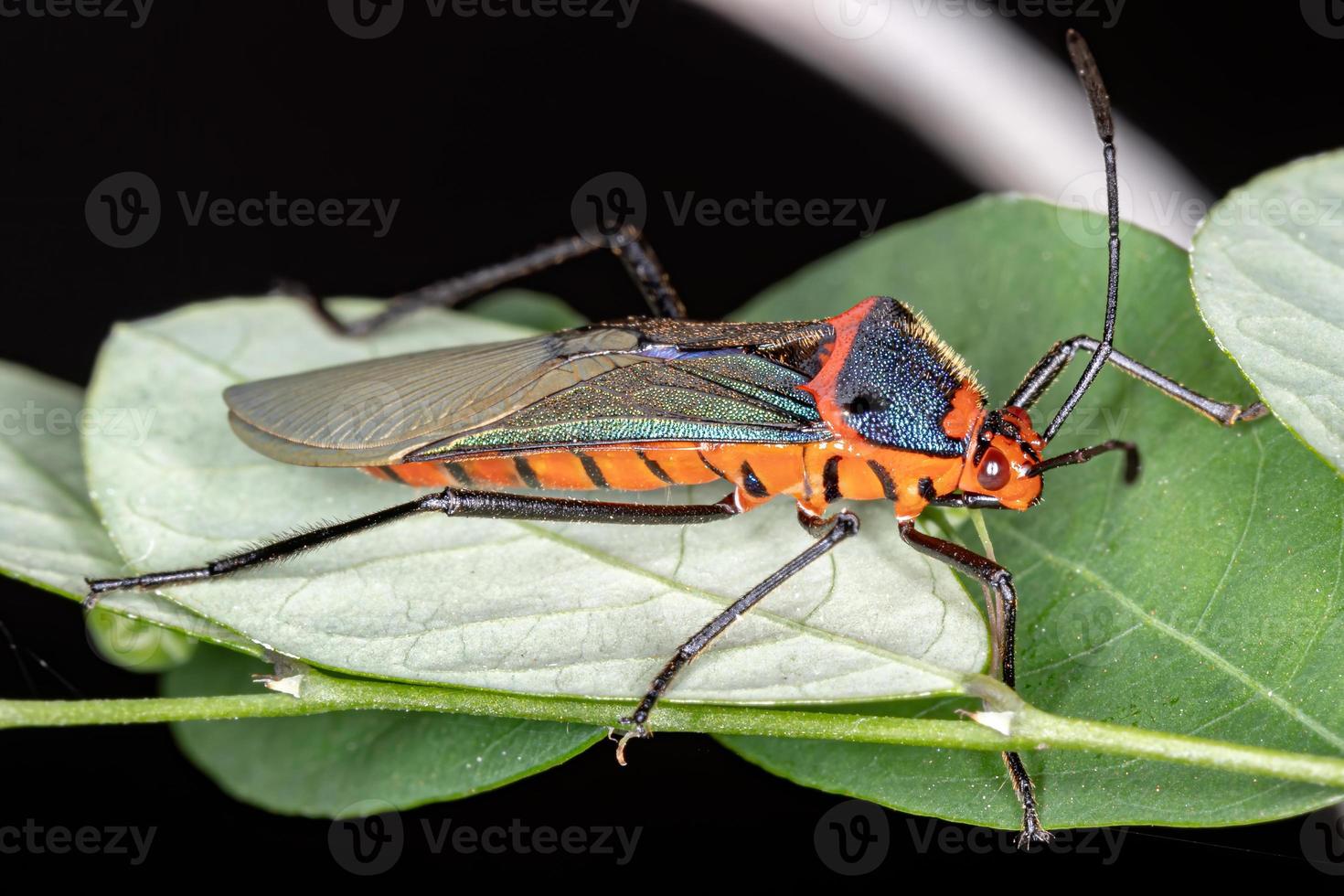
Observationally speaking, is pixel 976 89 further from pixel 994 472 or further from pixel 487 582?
pixel 487 582

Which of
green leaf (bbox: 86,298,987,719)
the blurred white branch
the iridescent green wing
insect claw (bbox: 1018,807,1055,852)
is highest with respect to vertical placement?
the blurred white branch

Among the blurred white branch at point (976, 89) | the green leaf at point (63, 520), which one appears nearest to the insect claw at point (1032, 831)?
the green leaf at point (63, 520)

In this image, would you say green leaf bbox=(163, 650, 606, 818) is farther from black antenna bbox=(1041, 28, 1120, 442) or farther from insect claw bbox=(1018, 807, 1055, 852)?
black antenna bbox=(1041, 28, 1120, 442)

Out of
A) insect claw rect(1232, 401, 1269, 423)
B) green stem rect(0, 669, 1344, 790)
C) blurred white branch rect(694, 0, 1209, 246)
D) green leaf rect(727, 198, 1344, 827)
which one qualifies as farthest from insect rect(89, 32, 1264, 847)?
blurred white branch rect(694, 0, 1209, 246)

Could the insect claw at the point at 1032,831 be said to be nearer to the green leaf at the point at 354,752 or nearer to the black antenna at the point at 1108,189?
the green leaf at the point at 354,752

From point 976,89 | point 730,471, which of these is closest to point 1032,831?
point 730,471

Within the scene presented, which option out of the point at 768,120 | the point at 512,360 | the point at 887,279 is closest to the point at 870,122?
the point at 768,120
